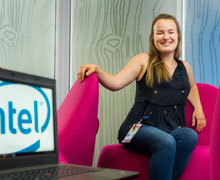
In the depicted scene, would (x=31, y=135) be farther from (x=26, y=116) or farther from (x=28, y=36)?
(x=28, y=36)

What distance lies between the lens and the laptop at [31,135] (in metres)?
0.71

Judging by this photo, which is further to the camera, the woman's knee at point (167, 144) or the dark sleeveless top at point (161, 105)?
the dark sleeveless top at point (161, 105)

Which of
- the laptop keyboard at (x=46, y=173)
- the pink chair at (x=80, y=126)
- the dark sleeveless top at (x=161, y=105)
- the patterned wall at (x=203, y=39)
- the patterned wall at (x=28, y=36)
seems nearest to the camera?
the laptop keyboard at (x=46, y=173)

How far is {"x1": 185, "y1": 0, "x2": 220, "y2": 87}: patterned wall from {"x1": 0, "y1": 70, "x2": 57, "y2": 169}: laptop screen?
146cm

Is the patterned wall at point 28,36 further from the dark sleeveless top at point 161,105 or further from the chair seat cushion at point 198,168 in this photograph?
the chair seat cushion at point 198,168

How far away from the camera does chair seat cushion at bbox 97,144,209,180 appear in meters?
1.35

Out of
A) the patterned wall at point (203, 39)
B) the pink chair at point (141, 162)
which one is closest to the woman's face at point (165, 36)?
the patterned wall at point (203, 39)

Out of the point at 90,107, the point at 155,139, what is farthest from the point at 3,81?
the point at 155,139

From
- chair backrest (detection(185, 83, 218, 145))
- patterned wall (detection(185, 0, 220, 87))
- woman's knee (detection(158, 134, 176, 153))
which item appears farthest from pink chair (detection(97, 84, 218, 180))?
patterned wall (detection(185, 0, 220, 87))

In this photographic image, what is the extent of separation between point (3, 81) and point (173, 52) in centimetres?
119

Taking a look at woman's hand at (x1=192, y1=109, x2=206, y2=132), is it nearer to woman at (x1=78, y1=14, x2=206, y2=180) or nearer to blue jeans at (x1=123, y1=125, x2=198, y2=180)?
woman at (x1=78, y1=14, x2=206, y2=180)

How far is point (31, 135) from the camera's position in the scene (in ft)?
2.74

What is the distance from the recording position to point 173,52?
176 centimetres

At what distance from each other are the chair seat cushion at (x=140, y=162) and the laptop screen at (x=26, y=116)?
1.99ft
